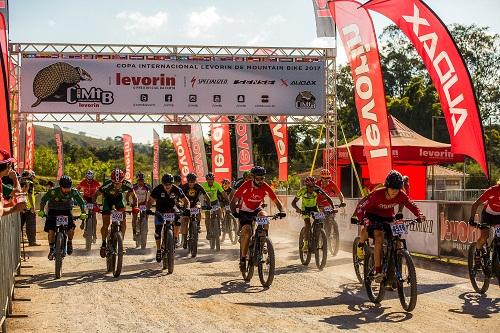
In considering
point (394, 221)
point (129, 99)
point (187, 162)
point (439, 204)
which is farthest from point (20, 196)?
point (187, 162)

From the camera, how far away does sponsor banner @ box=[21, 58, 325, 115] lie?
23891 millimetres

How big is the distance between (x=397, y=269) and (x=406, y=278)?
0.16m

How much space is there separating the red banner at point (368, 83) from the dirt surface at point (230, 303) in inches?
101

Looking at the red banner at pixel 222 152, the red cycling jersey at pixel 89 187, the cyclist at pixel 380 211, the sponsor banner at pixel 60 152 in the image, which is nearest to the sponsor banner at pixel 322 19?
the red cycling jersey at pixel 89 187

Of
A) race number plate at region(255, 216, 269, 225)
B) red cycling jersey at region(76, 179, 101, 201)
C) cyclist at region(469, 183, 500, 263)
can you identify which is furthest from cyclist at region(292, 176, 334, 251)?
red cycling jersey at region(76, 179, 101, 201)

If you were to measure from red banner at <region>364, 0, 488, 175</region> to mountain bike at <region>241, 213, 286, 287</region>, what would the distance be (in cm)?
375

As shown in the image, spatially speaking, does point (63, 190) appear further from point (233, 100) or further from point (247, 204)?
point (233, 100)

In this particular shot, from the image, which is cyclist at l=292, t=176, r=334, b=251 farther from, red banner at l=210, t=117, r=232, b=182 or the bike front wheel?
red banner at l=210, t=117, r=232, b=182

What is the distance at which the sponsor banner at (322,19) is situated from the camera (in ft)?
78.6

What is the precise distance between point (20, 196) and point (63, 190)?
595 cm

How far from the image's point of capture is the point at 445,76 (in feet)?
44.1

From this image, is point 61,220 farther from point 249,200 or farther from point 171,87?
point 171,87

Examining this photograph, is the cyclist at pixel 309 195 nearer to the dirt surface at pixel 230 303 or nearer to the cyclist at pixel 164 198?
the dirt surface at pixel 230 303

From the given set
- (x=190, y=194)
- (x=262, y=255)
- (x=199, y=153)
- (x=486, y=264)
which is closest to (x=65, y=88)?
(x=190, y=194)
